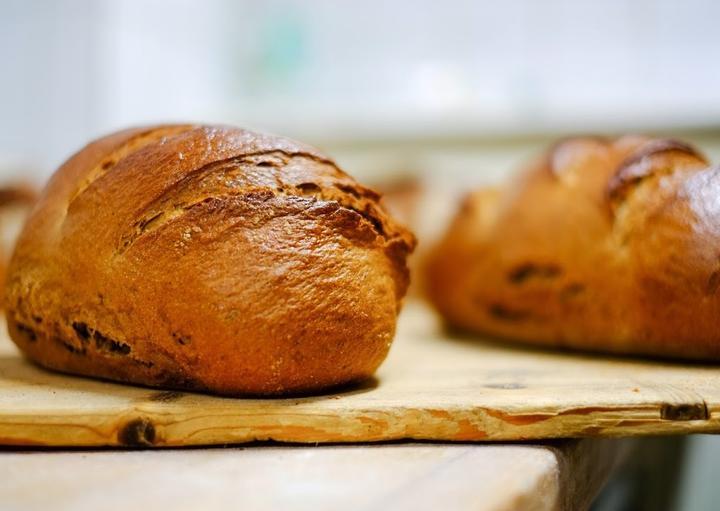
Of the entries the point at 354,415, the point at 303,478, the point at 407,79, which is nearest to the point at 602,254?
the point at 354,415

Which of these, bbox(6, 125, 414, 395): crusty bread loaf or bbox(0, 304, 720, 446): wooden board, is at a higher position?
bbox(6, 125, 414, 395): crusty bread loaf

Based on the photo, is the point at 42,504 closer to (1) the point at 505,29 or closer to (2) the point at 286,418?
(2) the point at 286,418

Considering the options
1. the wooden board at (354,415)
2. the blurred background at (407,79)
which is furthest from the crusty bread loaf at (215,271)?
the blurred background at (407,79)

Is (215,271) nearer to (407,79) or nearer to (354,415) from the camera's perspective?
(354,415)

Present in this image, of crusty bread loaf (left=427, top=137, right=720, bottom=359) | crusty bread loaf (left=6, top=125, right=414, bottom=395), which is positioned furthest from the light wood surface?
crusty bread loaf (left=427, top=137, right=720, bottom=359)

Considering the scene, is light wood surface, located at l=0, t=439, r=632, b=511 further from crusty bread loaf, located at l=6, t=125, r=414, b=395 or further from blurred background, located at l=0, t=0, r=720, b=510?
blurred background, located at l=0, t=0, r=720, b=510

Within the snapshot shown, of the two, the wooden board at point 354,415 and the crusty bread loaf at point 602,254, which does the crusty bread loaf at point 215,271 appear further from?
the crusty bread loaf at point 602,254
